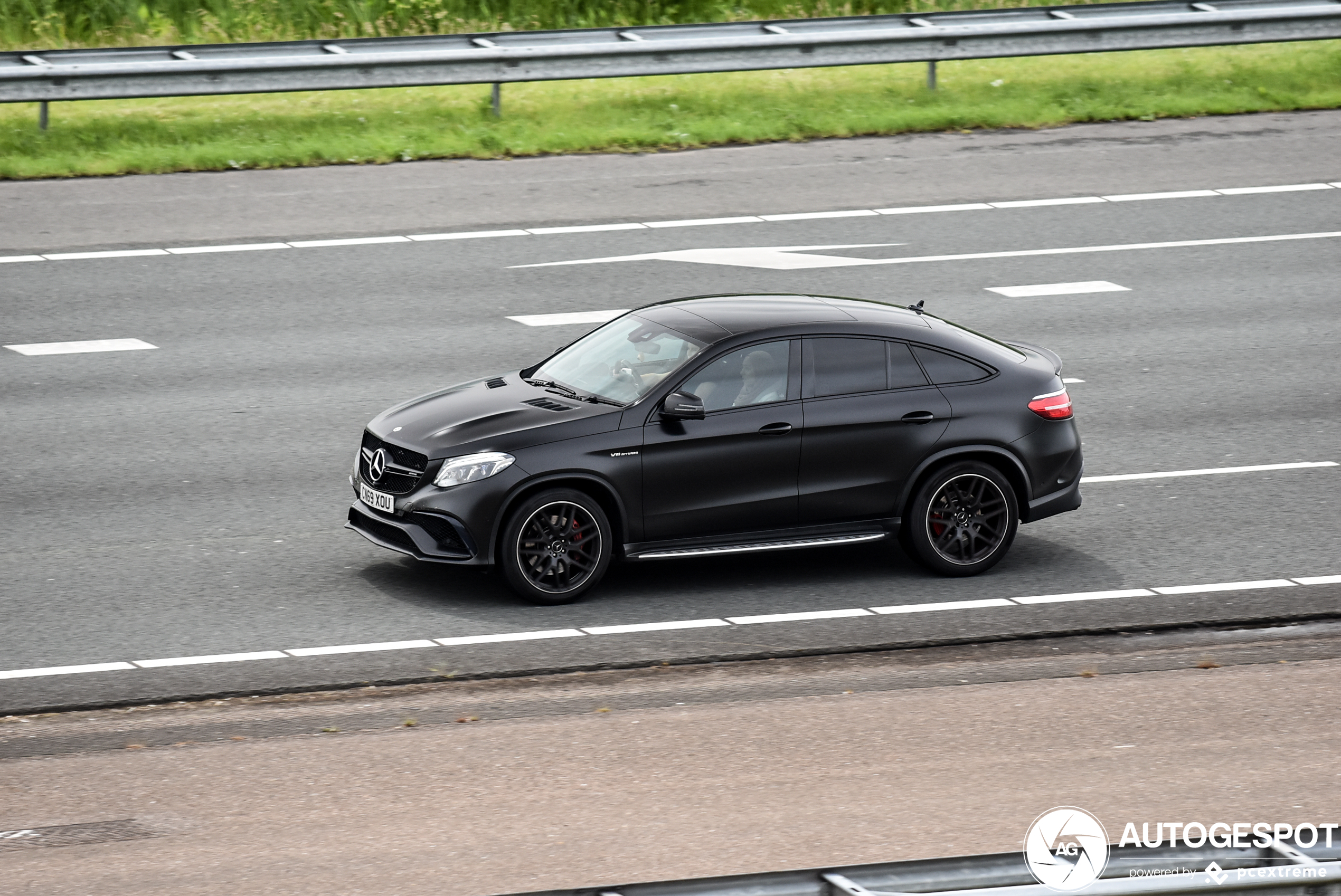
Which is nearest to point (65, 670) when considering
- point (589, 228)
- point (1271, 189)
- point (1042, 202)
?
point (589, 228)

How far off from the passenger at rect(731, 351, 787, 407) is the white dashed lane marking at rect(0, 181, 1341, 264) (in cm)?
796

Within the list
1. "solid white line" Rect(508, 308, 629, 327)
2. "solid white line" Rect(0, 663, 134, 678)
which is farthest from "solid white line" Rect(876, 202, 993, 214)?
"solid white line" Rect(0, 663, 134, 678)

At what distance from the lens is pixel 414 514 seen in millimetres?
10094

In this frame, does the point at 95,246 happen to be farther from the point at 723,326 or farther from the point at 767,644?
the point at 767,644

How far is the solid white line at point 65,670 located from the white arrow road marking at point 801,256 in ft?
28.2

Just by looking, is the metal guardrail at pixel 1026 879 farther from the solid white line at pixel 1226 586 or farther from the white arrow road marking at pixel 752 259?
the white arrow road marking at pixel 752 259

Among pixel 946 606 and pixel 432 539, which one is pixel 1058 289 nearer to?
pixel 946 606

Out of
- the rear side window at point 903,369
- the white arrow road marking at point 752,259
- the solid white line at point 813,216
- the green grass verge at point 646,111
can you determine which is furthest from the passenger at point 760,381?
the green grass verge at point 646,111

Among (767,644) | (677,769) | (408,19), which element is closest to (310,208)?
(408,19)

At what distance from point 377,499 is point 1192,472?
18.6ft

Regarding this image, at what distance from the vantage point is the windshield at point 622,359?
1048 cm

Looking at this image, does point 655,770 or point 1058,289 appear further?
point 1058,289

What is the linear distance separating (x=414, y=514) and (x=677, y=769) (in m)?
2.77

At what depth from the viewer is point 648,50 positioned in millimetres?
21531
